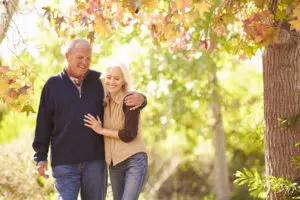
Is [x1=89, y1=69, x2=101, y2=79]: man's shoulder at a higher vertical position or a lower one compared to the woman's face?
higher

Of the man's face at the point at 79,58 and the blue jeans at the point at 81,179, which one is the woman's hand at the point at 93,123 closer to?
the blue jeans at the point at 81,179

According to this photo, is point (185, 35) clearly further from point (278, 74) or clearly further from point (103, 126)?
point (103, 126)

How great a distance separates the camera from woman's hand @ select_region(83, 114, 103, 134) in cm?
498

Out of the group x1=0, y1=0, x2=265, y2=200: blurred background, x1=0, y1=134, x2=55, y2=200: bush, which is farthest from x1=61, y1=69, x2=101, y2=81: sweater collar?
x1=0, y1=134, x2=55, y2=200: bush

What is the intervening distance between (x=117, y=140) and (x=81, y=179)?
1.38 feet

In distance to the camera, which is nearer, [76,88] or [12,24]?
[76,88]

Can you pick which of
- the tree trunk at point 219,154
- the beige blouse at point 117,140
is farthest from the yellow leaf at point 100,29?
the tree trunk at point 219,154

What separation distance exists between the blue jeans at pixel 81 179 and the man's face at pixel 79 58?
0.73 meters

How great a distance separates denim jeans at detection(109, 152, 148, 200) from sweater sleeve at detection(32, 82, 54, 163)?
0.56 meters

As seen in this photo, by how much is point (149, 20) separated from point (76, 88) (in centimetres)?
275

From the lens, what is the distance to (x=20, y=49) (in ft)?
18.4

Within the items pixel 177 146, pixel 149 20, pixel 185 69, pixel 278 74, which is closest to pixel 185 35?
pixel 149 20

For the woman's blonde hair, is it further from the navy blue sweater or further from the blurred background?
the blurred background

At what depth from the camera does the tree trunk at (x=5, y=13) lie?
575cm
